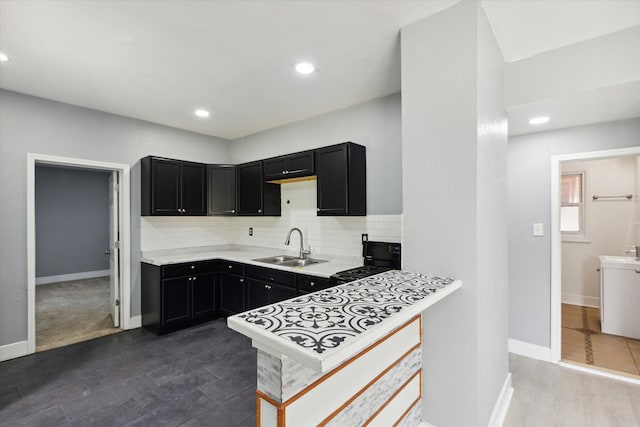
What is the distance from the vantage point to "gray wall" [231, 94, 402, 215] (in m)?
3.08

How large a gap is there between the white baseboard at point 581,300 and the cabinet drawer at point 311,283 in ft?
14.2

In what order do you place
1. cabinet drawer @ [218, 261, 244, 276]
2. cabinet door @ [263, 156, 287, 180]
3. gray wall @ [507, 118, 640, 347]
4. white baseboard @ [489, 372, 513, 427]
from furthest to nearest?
cabinet drawer @ [218, 261, 244, 276] < cabinet door @ [263, 156, 287, 180] < gray wall @ [507, 118, 640, 347] < white baseboard @ [489, 372, 513, 427]

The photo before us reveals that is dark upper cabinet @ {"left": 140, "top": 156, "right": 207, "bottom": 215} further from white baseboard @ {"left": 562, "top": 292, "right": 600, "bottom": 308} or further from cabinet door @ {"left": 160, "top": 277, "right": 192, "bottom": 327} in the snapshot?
white baseboard @ {"left": 562, "top": 292, "right": 600, "bottom": 308}

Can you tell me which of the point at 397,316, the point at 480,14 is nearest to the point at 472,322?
the point at 397,316

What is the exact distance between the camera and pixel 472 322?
171cm

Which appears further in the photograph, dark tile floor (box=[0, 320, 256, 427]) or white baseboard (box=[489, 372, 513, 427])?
dark tile floor (box=[0, 320, 256, 427])

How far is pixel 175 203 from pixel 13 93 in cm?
188

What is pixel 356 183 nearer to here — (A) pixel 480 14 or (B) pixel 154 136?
(A) pixel 480 14

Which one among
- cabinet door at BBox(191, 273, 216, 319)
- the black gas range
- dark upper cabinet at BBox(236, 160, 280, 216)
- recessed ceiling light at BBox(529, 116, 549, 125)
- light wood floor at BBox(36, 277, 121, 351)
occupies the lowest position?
light wood floor at BBox(36, 277, 121, 351)

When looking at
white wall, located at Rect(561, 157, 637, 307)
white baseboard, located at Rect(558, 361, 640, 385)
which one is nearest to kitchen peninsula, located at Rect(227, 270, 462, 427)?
white baseboard, located at Rect(558, 361, 640, 385)

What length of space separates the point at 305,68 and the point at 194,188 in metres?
2.49

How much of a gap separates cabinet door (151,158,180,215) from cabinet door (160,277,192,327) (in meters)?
0.93

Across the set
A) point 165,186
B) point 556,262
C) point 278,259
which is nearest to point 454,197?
point 556,262

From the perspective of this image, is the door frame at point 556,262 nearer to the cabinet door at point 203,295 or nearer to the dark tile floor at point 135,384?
the dark tile floor at point 135,384
